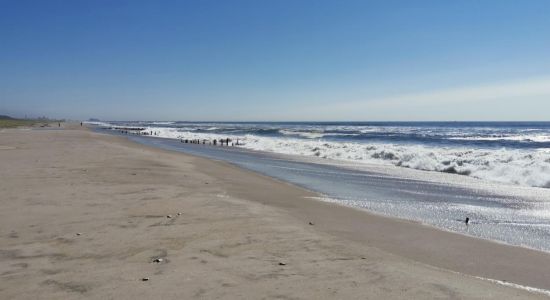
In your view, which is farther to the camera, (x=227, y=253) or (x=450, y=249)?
(x=450, y=249)

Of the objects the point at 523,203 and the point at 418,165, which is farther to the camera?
the point at 418,165

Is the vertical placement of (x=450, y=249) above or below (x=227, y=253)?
below

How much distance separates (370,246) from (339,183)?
8667mm

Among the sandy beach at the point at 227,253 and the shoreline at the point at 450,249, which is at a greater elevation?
the sandy beach at the point at 227,253

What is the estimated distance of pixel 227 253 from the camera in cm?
569

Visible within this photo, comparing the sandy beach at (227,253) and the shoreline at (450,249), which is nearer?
the sandy beach at (227,253)

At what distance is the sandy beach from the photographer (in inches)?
175

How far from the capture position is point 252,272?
16.1ft

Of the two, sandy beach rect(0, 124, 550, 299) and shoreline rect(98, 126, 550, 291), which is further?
shoreline rect(98, 126, 550, 291)

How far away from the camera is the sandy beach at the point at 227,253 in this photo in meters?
4.44

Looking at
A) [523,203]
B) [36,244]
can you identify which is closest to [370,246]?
[36,244]

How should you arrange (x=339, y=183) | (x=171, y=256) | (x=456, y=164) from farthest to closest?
(x=456, y=164) < (x=339, y=183) < (x=171, y=256)

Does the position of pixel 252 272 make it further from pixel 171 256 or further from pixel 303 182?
pixel 303 182

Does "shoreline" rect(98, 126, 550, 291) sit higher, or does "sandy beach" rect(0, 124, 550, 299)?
"sandy beach" rect(0, 124, 550, 299)
